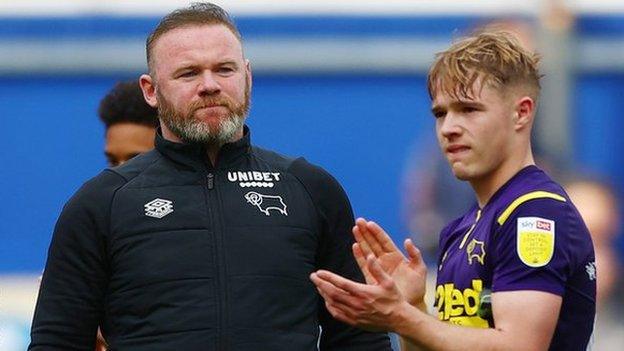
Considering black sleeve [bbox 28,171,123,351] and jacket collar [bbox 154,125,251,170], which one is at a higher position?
jacket collar [bbox 154,125,251,170]

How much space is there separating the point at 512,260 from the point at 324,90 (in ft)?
9.55

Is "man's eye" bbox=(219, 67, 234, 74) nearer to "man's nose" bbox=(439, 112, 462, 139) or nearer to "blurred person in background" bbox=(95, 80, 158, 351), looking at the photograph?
"man's nose" bbox=(439, 112, 462, 139)

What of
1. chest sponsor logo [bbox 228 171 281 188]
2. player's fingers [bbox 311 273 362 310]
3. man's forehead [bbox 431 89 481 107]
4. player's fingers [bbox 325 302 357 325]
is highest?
man's forehead [bbox 431 89 481 107]

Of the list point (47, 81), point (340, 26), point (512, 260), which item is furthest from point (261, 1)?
point (512, 260)

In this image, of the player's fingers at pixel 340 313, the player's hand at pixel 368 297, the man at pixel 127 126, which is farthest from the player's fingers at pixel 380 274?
the man at pixel 127 126

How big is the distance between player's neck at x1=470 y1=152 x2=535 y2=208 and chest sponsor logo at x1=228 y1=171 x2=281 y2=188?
509mm

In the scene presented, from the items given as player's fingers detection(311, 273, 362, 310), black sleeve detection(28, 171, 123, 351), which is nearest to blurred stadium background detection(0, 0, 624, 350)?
black sleeve detection(28, 171, 123, 351)

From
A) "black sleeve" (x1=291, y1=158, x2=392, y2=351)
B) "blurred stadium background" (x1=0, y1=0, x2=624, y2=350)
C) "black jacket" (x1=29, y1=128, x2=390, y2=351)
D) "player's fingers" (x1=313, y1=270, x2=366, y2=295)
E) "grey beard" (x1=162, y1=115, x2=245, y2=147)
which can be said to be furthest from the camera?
"blurred stadium background" (x1=0, y1=0, x2=624, y2=350)

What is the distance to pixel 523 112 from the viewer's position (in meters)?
3.88

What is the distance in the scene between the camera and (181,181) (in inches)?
156

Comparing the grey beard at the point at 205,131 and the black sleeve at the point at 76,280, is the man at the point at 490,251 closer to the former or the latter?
the grey beard at the point at 205,131

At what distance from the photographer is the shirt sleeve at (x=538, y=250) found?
3623mm

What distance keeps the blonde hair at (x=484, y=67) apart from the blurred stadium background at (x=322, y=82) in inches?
95.6

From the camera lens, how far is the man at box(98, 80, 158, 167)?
493 centimetres
